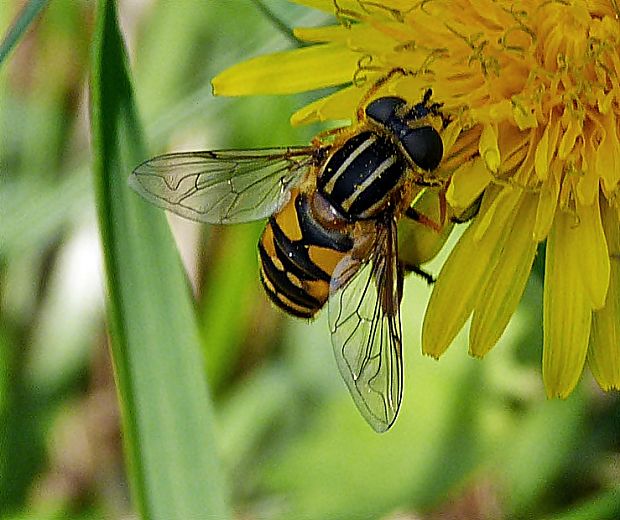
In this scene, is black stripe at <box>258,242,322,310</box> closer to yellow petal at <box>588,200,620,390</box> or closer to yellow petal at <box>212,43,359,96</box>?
yellow petal at <box>212,43,359,96</box>

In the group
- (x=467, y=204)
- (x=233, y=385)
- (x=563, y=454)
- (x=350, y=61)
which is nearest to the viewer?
(x=467, y=204)

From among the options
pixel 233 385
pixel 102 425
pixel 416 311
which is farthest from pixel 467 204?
pixel 102 425

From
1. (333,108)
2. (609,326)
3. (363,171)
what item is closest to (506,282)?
(609,326)

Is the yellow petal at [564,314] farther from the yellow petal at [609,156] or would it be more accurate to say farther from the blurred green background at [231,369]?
the blurred green background at [231,369]

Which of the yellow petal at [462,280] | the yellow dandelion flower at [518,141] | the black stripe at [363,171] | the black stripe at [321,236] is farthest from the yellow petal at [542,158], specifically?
the black stripe at [321,236]

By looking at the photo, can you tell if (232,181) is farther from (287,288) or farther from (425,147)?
(425,147)

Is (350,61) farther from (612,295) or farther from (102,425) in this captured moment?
(102,425)
